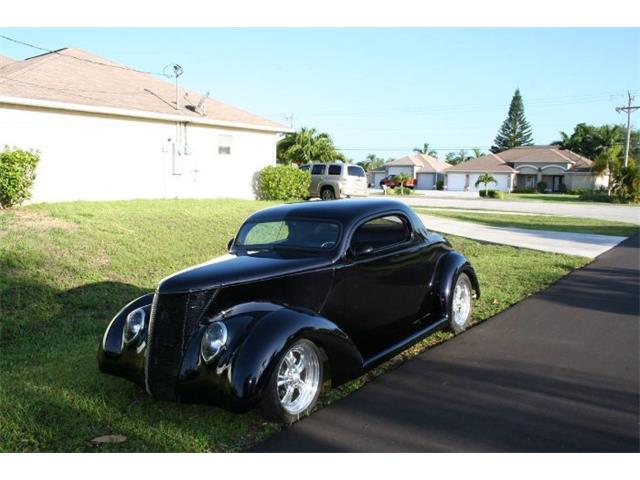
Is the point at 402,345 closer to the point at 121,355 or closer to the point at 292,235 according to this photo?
the point at 292,235

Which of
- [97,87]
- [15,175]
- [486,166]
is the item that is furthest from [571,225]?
[486,166]

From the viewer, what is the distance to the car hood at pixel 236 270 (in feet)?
12.9

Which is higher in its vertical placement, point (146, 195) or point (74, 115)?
point (74, 115)

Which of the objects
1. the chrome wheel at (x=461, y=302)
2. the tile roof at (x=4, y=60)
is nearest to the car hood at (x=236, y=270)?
the chrome wheel at (x=461, y=302)

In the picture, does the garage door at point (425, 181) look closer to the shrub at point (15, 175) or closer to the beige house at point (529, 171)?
the beige house at point (529, 171)

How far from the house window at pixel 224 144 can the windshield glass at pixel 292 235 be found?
595 inches

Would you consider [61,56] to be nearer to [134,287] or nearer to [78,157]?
[78,157]

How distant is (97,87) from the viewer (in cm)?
1722

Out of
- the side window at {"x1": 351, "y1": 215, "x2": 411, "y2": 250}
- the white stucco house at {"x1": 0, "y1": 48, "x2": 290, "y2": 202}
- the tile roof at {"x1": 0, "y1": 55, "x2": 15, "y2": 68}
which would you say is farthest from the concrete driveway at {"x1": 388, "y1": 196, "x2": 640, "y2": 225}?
the tile roof at {"x1": 0, "y1": 55, "x2": 15, "y2": 68}

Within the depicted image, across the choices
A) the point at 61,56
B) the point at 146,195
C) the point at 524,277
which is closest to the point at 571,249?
the point at 524,277

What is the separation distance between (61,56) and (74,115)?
4773mm

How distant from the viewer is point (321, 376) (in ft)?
13.4

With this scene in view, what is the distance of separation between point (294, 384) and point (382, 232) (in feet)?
6.46

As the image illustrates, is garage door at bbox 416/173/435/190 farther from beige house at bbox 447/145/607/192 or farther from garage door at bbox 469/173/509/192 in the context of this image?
garage door at bbox 469/173/509/192
